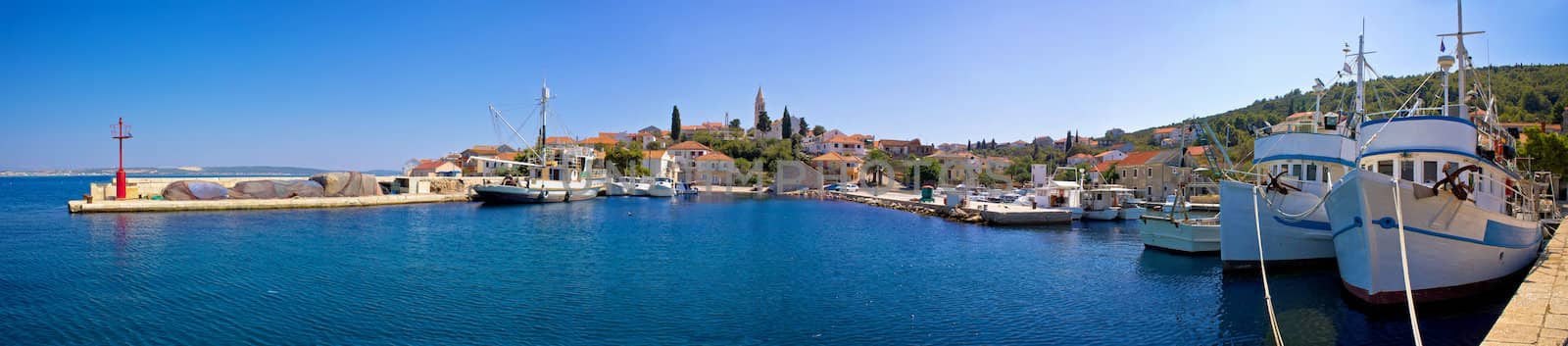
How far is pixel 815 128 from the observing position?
11288cm

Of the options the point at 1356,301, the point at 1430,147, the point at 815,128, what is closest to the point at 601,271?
the point at 1356,301

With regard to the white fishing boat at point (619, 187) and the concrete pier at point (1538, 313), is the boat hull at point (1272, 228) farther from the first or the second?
the white fishing boat at point (619, 187)

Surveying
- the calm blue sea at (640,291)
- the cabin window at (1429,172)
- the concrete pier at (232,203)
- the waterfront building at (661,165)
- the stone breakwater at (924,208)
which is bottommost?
the calm blue sea at (640,291)

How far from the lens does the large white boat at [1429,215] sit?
10883 millimetres

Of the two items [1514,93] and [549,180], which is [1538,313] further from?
[1514,93]

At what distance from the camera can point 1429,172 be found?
12562 mm

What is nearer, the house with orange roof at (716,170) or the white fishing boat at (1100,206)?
the white fishing boat at (1100,206)

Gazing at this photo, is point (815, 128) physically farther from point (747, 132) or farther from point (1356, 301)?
point (1356, 301)

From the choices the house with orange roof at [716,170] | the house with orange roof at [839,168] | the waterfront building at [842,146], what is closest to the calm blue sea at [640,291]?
the house with orange roof at [716,170]

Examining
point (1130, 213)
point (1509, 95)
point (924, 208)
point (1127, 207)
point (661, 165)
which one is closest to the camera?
point (1130, 213)

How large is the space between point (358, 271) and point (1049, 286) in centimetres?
1684

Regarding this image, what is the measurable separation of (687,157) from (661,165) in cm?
741

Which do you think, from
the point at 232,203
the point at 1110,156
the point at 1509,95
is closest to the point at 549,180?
the point at 232,203

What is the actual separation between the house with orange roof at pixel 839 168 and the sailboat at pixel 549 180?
84.1ft
